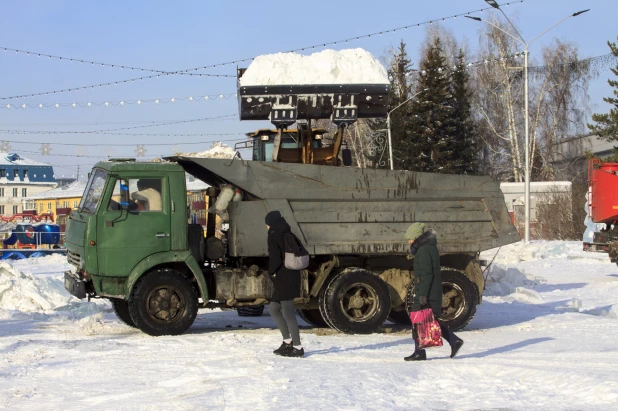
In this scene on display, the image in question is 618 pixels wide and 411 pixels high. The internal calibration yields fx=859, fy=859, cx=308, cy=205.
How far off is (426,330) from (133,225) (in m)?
4.44

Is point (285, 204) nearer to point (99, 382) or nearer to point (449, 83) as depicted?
point (99, 382)

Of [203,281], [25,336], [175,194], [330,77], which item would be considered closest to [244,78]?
[330,77]

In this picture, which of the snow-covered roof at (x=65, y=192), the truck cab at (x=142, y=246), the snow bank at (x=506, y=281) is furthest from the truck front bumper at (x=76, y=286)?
the snow-covered roof at (x=65, y=192)

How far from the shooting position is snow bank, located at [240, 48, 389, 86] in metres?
13.6

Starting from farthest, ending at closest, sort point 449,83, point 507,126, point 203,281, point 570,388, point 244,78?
point 507,126, point 449,83, point 244,78, point 203,281, point 570,388

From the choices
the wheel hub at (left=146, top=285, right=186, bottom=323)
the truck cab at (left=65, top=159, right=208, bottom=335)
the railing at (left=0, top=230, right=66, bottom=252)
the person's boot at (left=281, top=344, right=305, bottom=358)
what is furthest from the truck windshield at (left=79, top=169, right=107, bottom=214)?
the railing at (left=0, top=230, right=66, bottom=252)

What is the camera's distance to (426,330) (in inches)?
368

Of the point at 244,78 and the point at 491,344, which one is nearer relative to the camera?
the point at 491,344

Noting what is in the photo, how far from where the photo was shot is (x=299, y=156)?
14844mm

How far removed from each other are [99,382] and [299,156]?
7.40m

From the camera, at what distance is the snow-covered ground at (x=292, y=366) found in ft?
24.1

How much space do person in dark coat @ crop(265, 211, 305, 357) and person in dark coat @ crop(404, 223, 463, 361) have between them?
1288 millimetres

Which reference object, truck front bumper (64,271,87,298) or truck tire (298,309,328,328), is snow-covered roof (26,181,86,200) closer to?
truck tire (298,309,328,328)

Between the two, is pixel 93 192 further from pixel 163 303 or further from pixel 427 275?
pixel 427 275
